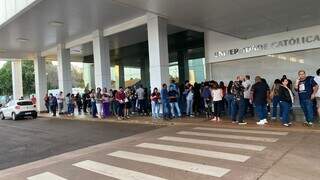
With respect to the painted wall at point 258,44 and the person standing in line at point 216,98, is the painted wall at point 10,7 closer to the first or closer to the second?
the person standing in line at point 216,98

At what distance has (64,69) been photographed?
2748 cm

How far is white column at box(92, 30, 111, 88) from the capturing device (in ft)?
73.3

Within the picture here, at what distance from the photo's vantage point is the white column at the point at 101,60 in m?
22.3

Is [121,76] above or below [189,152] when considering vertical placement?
above

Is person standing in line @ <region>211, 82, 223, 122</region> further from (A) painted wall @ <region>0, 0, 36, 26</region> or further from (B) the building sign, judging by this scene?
(A) painted wall @ <region>0, 0, 36, 26</region>

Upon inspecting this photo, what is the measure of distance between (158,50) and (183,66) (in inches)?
286

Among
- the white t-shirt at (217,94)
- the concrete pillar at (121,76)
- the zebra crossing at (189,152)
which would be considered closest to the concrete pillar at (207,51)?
the white t-shirt at (217,94)

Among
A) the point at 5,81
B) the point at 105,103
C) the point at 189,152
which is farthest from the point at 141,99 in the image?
the point at 5,81

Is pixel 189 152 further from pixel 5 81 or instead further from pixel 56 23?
pixel 5 81

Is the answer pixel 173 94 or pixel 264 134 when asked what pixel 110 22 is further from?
pixel 264 134

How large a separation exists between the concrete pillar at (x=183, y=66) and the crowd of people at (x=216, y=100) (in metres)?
5.18

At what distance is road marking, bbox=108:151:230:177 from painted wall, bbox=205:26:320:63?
1230 centimetres

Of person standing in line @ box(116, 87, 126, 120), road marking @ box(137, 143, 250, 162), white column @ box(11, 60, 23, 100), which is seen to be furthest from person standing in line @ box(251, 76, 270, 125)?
white column @ box(11, 60, 23, 100)

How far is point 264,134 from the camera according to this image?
10719mm
